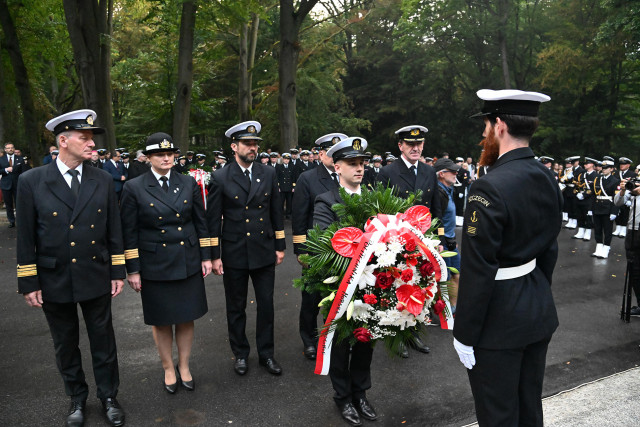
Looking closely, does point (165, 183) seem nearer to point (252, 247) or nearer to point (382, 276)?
point (252, 247)

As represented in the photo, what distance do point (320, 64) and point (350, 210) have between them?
2784 cm

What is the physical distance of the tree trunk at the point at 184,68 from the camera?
14.9 metres

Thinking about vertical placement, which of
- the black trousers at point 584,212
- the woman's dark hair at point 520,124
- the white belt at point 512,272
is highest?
the woman's dark hair at point 520,124

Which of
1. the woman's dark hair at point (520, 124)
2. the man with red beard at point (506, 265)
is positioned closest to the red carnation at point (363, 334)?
the man with red beard at point (506, 265)

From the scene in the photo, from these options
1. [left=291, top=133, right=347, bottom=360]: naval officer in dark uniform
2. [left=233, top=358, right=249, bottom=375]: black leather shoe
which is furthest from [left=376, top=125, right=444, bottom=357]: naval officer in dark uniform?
[left=233, top=358, right=249, bottom=375]: black leather shoe

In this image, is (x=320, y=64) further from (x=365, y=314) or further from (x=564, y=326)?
(x=365, y=314)

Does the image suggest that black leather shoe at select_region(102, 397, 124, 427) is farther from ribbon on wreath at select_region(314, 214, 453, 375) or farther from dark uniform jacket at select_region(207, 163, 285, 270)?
ribbon on wreath at select_region(314, 214, 453, 375)

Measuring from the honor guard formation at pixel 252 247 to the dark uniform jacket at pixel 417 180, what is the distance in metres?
0.02

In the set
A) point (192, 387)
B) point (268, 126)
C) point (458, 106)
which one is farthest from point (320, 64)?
point (192, 387)

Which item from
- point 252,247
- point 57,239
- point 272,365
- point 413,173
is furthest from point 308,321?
point 57,239

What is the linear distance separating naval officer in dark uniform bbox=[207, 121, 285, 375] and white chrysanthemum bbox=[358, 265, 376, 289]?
6.04ft

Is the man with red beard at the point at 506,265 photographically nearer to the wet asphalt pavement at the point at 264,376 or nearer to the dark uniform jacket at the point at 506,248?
the dark uniform jacket at the point at 506,248

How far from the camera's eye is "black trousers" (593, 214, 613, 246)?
1069 centimetres

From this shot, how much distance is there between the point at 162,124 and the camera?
76.1 ft
